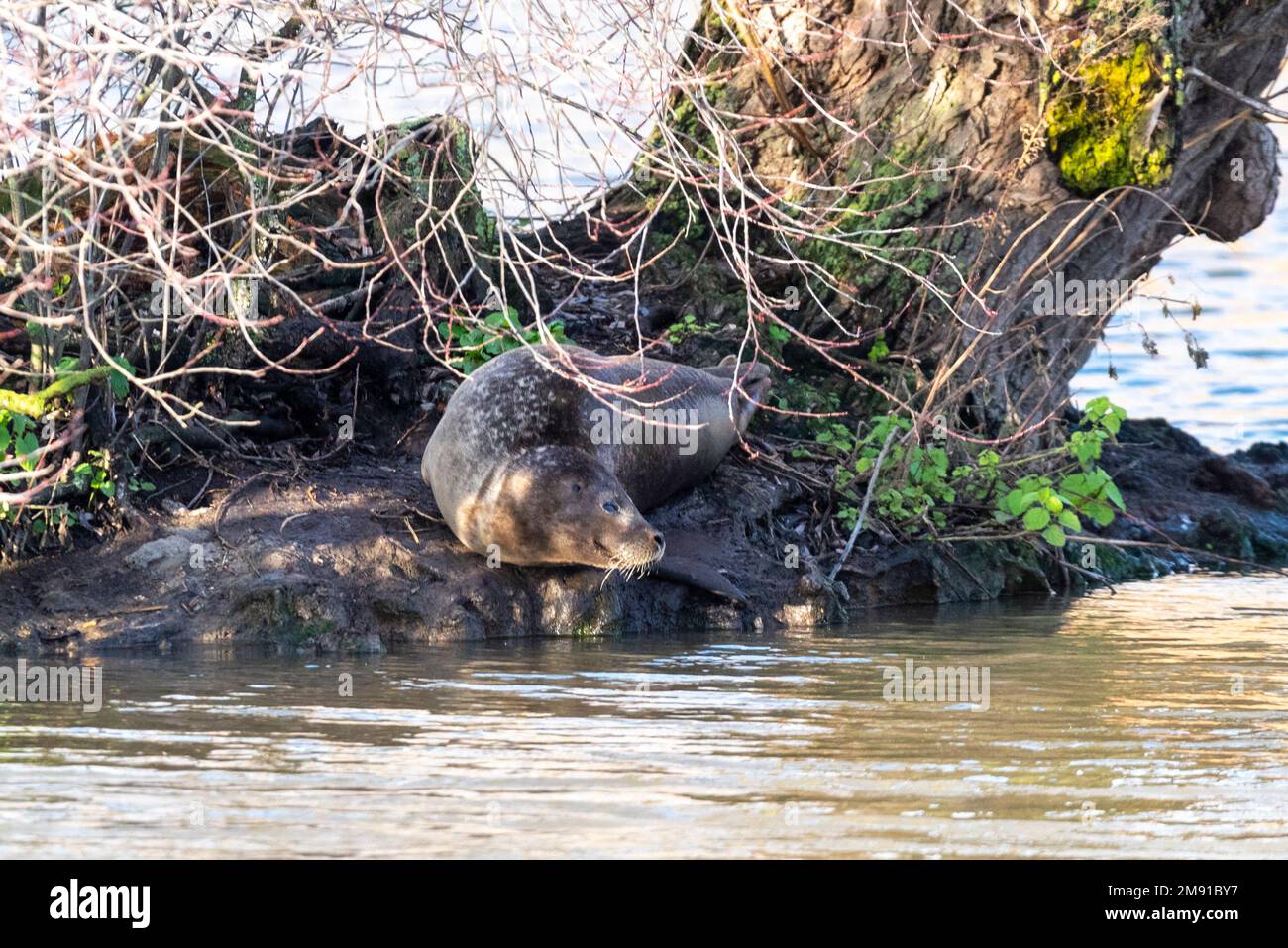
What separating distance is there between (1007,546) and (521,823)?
615 cm

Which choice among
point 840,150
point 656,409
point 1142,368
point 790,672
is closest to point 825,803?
point 790,672

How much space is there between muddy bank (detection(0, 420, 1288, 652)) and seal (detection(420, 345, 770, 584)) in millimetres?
219

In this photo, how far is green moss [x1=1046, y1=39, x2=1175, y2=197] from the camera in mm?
10172

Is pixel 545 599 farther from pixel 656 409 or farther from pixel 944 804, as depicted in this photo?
pixel 944 804

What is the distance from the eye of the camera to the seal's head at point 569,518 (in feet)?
27.6

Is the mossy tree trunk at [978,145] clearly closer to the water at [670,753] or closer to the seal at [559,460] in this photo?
the seal at [559,460]

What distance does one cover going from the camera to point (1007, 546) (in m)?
10.4

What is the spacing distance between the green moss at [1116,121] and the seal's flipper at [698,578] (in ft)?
11.7

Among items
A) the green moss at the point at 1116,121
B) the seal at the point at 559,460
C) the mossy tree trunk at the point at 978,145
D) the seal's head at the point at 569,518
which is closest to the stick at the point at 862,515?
the mossy tree trunk at the point at 978,145

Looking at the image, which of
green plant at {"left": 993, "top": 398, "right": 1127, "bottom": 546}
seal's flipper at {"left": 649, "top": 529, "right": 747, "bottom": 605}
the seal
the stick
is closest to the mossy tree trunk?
the stick

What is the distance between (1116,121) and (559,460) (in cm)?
421

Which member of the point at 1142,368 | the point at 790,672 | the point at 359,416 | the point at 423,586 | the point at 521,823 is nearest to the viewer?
the point at 521,823

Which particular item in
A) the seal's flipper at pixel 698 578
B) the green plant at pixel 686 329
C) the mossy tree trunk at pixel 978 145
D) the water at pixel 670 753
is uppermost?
the mossy tree trunk at pixel 978 145

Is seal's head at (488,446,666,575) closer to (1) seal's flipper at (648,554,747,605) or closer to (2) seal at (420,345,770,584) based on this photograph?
(2) seal at (420,345,770,584)
